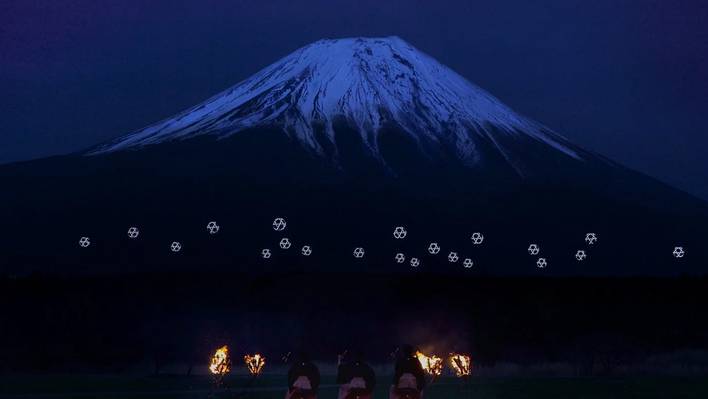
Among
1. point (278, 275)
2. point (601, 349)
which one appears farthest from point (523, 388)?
point (278, 275)

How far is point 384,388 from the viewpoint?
2072 inches

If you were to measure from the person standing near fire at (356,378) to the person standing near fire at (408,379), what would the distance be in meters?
0.69

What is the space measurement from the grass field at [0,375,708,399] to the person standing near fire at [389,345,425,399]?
17964 mm

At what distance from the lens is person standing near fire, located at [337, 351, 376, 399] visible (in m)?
27.9

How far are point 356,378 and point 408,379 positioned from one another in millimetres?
1193

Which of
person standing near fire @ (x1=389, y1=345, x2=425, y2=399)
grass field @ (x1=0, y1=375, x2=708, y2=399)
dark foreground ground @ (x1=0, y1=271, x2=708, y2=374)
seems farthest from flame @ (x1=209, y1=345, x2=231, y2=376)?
dark foreground ground @ (x1=0, y1=271, x2=708, y2=374)

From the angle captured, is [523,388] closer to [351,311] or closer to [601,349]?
[601,349]

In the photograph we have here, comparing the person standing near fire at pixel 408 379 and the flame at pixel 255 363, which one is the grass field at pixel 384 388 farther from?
the person standing near fire at pixel 408 379

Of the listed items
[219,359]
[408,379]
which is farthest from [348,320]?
[408,379]

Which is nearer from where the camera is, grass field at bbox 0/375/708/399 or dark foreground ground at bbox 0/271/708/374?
grass field at bbox 0/375/708/399

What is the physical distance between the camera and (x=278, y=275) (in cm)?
9706

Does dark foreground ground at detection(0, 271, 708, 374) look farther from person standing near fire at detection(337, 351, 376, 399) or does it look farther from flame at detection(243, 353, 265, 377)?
person standing near fire at detection(337, 351, 376, 399)

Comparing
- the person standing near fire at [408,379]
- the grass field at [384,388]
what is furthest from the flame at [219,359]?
the person standing near fire at [408,379]

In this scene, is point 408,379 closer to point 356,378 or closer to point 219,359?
point 356,378
